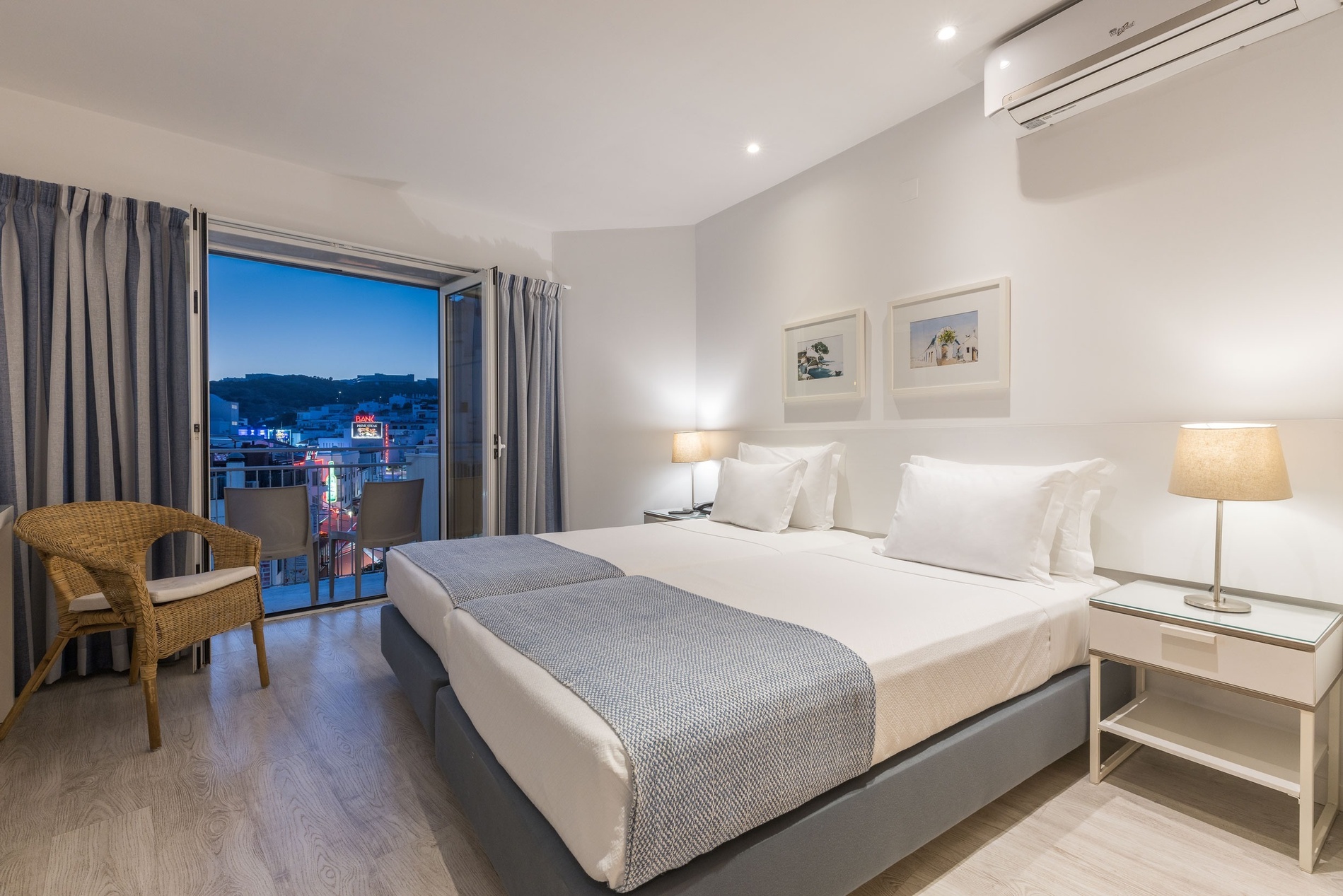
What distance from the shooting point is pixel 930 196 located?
297 centimetres

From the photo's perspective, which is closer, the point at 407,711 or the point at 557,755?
the point at 557,755

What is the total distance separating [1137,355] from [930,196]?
121 centimetres

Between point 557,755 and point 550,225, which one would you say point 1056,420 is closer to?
point 557,755

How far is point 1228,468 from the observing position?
177cm

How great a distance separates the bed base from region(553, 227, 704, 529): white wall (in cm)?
279

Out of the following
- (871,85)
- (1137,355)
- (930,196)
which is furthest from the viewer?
(930,196)

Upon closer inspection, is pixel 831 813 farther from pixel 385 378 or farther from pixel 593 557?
pixel 385 378

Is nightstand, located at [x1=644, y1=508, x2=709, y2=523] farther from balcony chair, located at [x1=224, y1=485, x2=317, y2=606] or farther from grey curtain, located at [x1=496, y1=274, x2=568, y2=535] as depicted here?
balcony chair, located at [x1=224, y1=485, x2=317, y2=606]

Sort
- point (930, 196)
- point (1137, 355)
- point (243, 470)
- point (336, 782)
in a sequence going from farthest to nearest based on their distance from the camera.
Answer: point (243, 470), point (930, 196), point (1137, 355), point (336, 782)

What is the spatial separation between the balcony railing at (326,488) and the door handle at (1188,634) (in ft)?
13.6

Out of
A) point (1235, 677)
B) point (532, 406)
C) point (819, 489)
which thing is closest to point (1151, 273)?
point (1235, 677)

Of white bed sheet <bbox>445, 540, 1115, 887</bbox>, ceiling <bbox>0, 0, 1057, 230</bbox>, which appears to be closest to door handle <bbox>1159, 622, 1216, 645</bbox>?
white bed sheet <bbox>445, 540, 1115, 887</bbox>

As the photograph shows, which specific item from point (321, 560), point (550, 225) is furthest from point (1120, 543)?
point (321, 560)

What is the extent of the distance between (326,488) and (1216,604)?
18.9 feet
